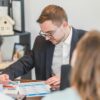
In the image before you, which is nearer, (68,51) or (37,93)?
(37,93)

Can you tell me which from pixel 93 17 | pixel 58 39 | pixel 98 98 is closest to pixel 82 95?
pixel 98 98

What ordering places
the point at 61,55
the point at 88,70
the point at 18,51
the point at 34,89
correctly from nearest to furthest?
the point at 88,70, the point at 34,89, the point at 61,55, the point at 18,51

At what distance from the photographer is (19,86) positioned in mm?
2045

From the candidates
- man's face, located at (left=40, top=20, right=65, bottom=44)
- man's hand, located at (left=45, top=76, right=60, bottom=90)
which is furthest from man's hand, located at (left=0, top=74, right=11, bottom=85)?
man's face, located at (left=40, top=20, right=65, bottom=44)

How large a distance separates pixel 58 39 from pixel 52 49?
0.15m

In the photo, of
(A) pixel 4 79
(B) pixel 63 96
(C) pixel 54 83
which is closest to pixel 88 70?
(B) pixel 63 96

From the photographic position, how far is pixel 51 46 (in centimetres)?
248

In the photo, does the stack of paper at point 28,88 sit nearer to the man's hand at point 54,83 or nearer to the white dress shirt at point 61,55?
the man's hand at point 54,83

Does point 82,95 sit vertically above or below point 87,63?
below

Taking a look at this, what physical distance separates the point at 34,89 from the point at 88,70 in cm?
111

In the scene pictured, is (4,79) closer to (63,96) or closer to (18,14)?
(63,96)

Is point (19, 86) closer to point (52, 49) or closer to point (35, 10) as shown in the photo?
point (52, 49)

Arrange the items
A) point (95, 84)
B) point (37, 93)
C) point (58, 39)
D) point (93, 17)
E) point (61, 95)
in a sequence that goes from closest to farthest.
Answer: point (95, 84) < point (61, 95) < point (37, 93) < point (58, 39) < point (93, 17)

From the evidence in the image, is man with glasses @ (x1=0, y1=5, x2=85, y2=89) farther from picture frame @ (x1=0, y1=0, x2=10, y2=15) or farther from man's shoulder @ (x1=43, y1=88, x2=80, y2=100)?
man's shoulder @ (x1=43, y1=88, x2=80, y2=100)
